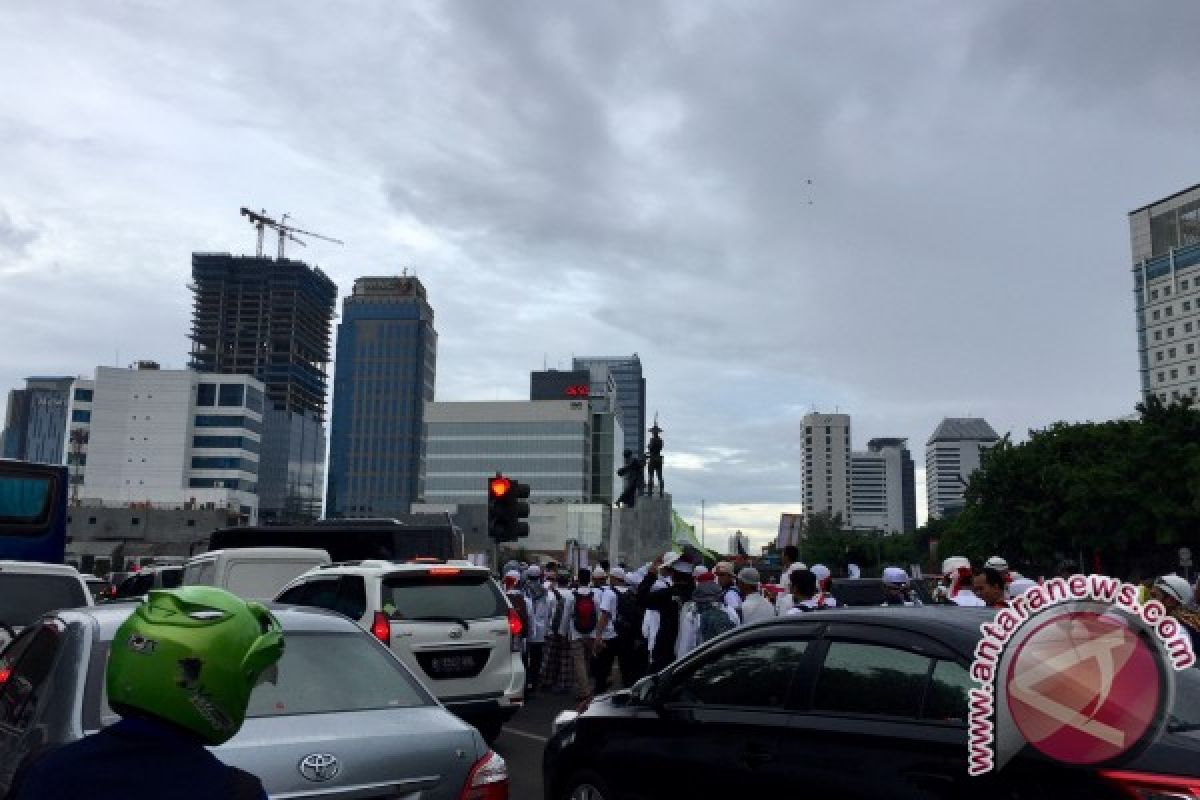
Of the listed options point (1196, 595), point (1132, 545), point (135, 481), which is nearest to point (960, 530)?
point (1132, 545)

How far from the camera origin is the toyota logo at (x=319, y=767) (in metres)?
3.88

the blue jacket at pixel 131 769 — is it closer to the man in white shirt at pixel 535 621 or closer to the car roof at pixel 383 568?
the car roof at pixel 383 568

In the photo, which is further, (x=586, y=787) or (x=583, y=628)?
(x=583, y=628)

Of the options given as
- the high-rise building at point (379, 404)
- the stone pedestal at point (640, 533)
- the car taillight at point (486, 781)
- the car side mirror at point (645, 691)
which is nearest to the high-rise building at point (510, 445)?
the high-rise building at point (379, 404)

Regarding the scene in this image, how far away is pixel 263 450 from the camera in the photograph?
167875mm

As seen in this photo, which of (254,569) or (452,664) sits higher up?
(254,569)

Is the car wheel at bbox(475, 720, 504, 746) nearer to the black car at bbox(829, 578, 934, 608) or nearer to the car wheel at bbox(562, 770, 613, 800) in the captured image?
the car wheel at bbox(562, 770, 613, 800)

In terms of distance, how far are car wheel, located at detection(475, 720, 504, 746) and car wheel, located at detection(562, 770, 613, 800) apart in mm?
3859

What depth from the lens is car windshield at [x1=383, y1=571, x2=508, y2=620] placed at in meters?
9.31

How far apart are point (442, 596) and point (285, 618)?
15.5 ft

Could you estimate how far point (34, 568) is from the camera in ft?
27.8

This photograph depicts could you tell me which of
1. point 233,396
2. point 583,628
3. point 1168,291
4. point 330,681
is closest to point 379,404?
point 233,396

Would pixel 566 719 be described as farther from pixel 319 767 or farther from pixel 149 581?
pixel 149 581

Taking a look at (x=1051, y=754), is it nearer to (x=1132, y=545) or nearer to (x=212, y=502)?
(x=1132, y=545)
